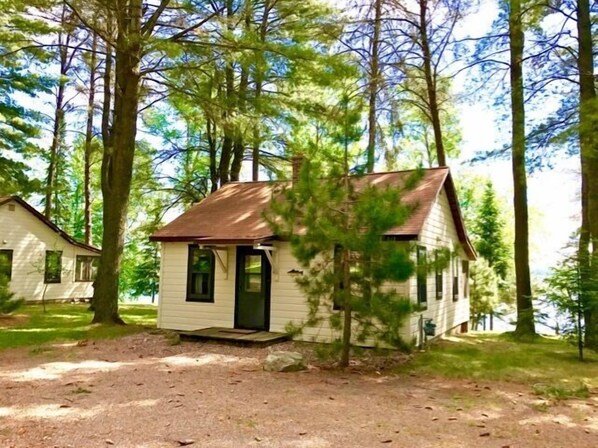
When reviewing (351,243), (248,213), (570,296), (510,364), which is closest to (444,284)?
(570,296)

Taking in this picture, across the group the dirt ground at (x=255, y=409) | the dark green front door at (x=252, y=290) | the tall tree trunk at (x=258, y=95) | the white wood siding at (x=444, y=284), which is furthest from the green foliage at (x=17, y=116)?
the white wood siding at (x=444, y=284)

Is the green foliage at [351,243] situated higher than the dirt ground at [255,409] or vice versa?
the green foliage at [351,243]

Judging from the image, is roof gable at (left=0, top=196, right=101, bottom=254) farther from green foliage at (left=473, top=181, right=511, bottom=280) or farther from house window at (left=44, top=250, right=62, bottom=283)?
green foliage at (left=473, top=181, right=511, bottom=280)

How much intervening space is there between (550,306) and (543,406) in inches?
156

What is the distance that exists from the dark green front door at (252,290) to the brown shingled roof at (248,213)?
2.21ft

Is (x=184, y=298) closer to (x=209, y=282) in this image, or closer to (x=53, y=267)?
(x=209, y=282)

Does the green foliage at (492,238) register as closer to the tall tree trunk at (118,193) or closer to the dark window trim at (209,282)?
the dark window trim at (209,282)

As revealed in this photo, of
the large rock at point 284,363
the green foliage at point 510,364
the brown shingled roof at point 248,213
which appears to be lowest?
the green foliage at point 510,364

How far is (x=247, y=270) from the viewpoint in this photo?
433 inches

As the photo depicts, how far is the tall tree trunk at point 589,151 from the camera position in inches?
336

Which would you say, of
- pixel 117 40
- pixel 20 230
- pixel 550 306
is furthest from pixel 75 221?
pixel 550 306

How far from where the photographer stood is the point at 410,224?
9359 millimetres

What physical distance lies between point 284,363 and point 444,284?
21.3 feet

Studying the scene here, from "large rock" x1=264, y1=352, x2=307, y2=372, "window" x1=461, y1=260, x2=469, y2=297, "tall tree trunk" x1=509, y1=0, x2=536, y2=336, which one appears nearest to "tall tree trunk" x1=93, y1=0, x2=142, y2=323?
"large rock" x1=264, y1=352, x2=307, y2=372
